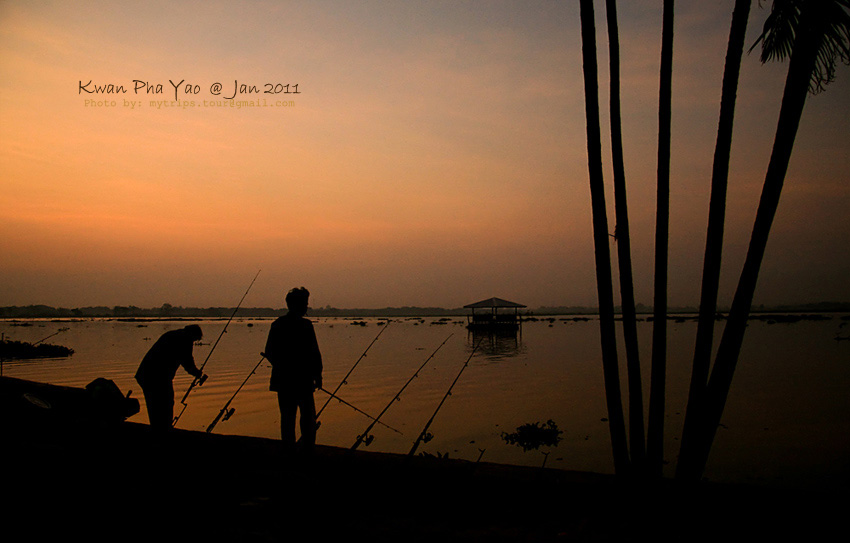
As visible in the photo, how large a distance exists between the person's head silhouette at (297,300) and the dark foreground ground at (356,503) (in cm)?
159

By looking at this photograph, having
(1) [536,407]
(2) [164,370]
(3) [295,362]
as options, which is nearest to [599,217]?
(3) [295,362]

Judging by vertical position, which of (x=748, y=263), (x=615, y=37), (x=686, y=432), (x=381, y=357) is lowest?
(x=381, y=357)

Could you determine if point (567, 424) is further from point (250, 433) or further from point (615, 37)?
point (615, 37)

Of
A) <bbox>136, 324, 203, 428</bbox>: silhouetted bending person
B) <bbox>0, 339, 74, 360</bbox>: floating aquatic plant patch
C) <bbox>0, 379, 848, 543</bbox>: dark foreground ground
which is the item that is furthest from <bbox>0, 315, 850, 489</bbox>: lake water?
<bbox>136, 324, 203, 428</bbox>: silhouetted bending person

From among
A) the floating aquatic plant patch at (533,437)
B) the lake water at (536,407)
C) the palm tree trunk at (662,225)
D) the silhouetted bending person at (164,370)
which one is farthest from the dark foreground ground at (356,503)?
the floating aquatic plant patch at (533,437)

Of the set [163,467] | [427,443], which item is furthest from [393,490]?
[427,443]

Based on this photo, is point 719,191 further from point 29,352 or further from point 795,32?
point 29,352

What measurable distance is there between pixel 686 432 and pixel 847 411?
44.0 ft

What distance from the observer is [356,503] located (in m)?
4.41

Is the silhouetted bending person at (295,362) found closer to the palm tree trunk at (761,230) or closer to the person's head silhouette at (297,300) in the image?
the person's head silhouette at (297,300)

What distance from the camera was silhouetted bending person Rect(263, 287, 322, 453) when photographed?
A: 548 centimetres

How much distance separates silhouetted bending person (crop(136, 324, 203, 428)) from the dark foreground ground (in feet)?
3.64

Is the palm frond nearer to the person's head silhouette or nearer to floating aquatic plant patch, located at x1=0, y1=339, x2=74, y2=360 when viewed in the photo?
the person's head silhouette

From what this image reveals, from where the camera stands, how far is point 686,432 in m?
4.16
